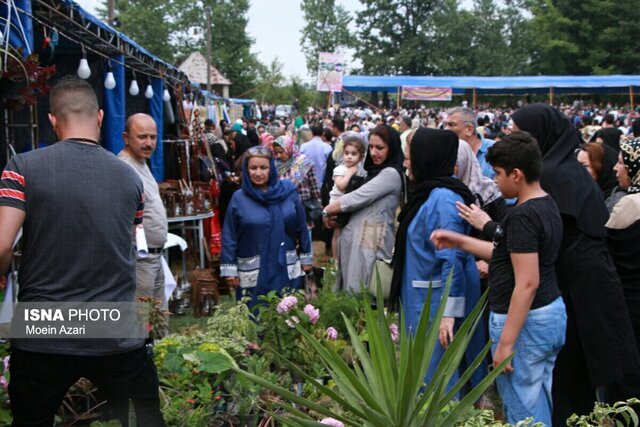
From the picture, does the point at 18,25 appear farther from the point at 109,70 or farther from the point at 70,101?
the point at 109,70

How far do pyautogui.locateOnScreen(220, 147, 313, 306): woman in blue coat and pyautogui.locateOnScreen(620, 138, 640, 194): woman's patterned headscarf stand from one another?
2.20 meters

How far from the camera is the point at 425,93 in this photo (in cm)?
3272

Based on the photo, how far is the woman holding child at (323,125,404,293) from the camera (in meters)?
4.75

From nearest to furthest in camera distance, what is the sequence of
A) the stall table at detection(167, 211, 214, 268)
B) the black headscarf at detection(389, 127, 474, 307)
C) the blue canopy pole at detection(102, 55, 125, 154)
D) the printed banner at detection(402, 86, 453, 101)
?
the black headscarf at detection(389, 127, 474, 307)
the blue canopy pole at detection(102, 55, 125, 154)
the stall table at detection(167, 211, 214, 268)
the printed banner at detection(402, 86, 453, 101)

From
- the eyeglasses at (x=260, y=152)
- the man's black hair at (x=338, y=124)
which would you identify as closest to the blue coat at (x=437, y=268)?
the eyeglasses at (x=260, y=152)

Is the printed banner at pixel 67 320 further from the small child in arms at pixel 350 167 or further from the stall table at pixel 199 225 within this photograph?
the stall table at pixel 199 225

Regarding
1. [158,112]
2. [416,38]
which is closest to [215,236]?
[158,112]

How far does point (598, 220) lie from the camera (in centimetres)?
338

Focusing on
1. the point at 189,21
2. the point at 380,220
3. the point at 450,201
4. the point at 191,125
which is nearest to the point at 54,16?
the point at 380,220

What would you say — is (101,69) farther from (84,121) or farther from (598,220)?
(598,220)

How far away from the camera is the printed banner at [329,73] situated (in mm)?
21833

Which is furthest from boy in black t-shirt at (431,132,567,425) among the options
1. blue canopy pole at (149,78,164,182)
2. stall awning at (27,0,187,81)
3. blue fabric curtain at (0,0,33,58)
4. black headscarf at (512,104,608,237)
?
blue canopy pole at (149,78,164,182)

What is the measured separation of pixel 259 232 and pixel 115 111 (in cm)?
346

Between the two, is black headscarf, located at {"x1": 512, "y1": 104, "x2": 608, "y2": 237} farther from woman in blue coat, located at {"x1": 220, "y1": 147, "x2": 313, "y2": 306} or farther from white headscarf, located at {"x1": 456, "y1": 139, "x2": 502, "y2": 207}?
woman in blue coat, located at {"x1": 220, "y1": 147, "x2": 313, "y2": 306}
